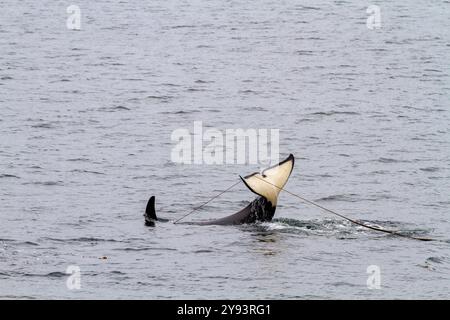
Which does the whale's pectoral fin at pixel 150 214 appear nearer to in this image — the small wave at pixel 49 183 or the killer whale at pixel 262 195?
the killer whale at pixel 262 195

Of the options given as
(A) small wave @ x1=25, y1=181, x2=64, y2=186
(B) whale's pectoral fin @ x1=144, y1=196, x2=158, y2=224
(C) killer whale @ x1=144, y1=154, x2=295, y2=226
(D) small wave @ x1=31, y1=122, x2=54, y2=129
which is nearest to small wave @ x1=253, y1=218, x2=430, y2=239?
(C) killer whale @ x1=144, y1=154, x2=295, y2=226

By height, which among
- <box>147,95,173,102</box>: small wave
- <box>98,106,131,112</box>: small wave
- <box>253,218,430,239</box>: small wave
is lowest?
<box>253,218,430,239</box>: small wave

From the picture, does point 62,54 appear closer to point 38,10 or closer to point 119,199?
point 38,10

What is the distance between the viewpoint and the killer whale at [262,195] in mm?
28562

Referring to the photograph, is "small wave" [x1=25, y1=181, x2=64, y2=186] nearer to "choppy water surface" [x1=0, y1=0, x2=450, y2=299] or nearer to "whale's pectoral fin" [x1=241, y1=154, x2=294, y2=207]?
"choppy water surface" [x1=0, y1=0, x2=450, y2=299]

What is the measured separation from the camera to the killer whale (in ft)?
93.7

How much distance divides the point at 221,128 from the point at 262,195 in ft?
57.5

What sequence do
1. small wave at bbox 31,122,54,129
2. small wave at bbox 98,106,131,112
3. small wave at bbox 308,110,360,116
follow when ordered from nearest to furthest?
small wave at bbox 31,122,54,129 < small wave at bbox 308,110,360,116 < small wave at bbox 98,106,131,112

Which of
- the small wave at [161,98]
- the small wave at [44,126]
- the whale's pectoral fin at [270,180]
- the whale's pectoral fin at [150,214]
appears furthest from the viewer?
the small wave at [161,98]

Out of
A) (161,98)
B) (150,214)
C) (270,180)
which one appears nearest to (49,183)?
(150,214)

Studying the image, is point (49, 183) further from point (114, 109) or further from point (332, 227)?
point (114, 109)

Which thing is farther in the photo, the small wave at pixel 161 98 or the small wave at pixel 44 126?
the small wave at pixel 161 98

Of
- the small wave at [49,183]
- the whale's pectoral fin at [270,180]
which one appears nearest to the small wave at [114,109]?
the small wave at [49,183]

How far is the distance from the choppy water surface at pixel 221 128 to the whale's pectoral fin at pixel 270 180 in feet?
3.32
